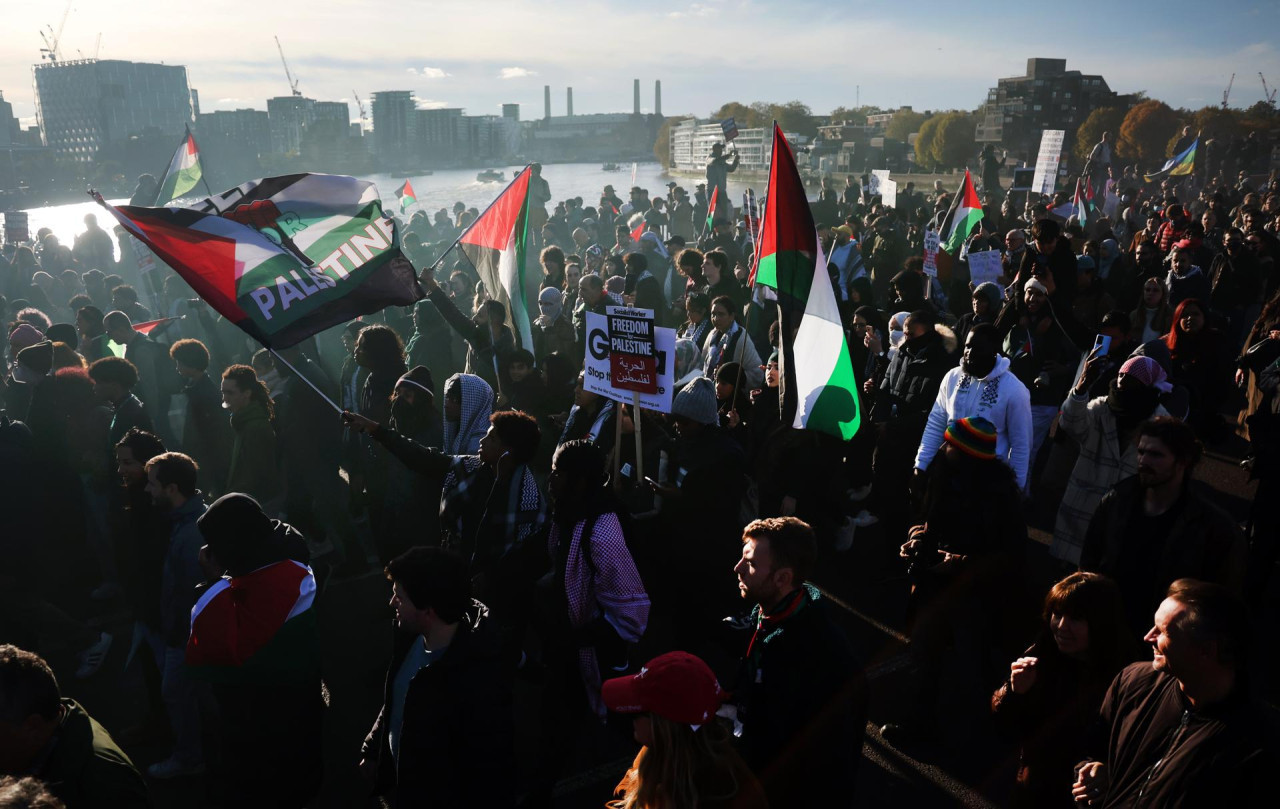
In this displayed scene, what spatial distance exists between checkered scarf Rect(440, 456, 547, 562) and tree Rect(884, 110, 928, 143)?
134330 millimetres

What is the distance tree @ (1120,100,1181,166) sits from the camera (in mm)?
81625

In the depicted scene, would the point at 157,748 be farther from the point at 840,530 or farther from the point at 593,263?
the point at 593,263

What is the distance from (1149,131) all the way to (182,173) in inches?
3590

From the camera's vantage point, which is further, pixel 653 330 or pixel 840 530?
pixel 840 530

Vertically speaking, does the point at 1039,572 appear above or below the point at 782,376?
below

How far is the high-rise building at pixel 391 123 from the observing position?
10394 cm

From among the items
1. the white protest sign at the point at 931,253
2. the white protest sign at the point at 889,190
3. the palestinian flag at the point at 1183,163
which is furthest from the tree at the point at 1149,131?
the white protest sign at the point at 931,253

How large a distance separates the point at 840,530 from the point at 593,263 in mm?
8011

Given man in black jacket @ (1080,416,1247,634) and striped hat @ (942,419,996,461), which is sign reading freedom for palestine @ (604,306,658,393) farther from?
man in black jacket @ (1080,416,1247,634)

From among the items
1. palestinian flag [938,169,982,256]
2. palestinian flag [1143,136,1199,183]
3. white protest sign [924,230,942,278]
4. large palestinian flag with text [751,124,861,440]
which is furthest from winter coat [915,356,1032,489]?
palestinian flag [1143,136,1199,183]

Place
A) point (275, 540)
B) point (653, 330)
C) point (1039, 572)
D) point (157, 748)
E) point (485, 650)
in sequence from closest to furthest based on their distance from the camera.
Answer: point (485, 650), point (275, 540), point (157, 748), point (653, 330), point (1039, 572)

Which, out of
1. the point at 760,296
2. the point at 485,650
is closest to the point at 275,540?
the point at 485,650

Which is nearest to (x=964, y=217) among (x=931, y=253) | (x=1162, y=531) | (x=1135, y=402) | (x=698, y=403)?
(x=931, y=253)

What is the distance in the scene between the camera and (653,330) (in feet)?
18.1
